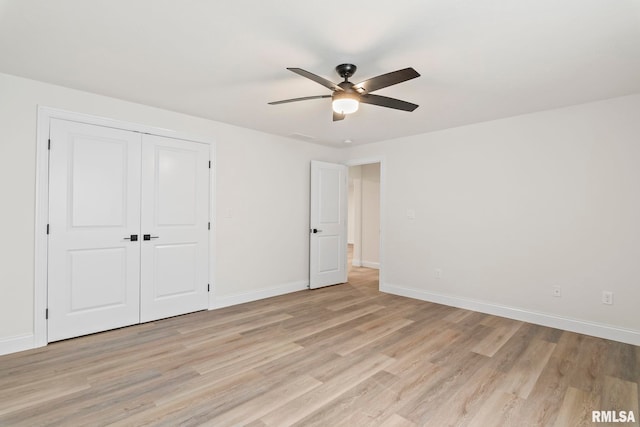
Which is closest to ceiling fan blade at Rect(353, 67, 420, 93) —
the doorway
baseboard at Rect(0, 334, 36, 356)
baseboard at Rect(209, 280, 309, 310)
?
baseboard at Rect(209, 280, 309, 310)

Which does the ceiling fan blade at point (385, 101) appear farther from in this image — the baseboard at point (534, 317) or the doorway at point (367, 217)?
the doorway at point (367, 217)

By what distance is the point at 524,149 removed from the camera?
3727mm

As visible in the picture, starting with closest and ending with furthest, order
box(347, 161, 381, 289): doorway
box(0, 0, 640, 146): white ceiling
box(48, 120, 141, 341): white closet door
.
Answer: box(0, 0, 640, 146): white ceiling
box(48, 120, 141, 341): white closet door
box(347, 161, 381, 289): doorway

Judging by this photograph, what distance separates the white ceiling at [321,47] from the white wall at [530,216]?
0.48m

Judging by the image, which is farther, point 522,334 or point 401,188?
point 401,188

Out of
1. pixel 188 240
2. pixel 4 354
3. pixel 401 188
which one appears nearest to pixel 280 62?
pixel 188 240

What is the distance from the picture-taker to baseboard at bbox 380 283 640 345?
3125 mm

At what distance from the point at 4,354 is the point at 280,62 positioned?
11.3 ft

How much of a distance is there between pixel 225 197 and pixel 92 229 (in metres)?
1.51

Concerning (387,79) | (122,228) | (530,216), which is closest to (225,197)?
(122,228)

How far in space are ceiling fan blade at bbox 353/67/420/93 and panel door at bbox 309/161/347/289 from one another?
2.89m

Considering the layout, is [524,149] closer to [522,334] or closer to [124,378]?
[522,334]

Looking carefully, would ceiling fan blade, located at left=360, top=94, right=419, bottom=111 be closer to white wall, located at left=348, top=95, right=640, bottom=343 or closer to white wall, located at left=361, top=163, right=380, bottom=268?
white wall, located at left=348, top=95, right=640, bottom=343

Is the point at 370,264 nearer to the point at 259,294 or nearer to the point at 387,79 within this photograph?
the point at 259,294
